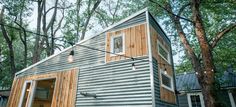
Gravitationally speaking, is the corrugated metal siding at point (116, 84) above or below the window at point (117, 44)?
below

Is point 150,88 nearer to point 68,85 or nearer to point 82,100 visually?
point 82,100

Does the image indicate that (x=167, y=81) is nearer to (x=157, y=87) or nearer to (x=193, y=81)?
(x=157, y=87)

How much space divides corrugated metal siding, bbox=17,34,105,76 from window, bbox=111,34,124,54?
521 millimetres

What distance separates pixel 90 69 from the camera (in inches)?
356

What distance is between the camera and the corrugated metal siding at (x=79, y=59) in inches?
361

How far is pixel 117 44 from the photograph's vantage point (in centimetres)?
903

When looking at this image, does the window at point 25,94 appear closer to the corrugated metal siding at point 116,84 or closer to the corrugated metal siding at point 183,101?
the corrugated metal siding at point 116,84

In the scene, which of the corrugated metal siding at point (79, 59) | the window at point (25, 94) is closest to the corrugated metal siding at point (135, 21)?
the corrugated metal siding at point (79, 59)

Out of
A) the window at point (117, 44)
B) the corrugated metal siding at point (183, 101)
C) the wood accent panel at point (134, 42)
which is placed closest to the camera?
the wood accent panel at point (134, 42)

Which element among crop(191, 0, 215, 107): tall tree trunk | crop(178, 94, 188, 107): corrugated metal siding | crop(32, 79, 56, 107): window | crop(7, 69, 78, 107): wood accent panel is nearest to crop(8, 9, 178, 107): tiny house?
crop(7, 69, 78, 107): wood accent panel

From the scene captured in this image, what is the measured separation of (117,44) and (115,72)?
1.52 meters

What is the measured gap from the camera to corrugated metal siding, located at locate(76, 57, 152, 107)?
7.16 meters

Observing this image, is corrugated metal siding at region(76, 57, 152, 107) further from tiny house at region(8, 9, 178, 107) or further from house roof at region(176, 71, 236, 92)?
house roof at region(176, 71, 236, 92)

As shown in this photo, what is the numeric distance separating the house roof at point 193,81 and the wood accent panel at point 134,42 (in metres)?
7.89
